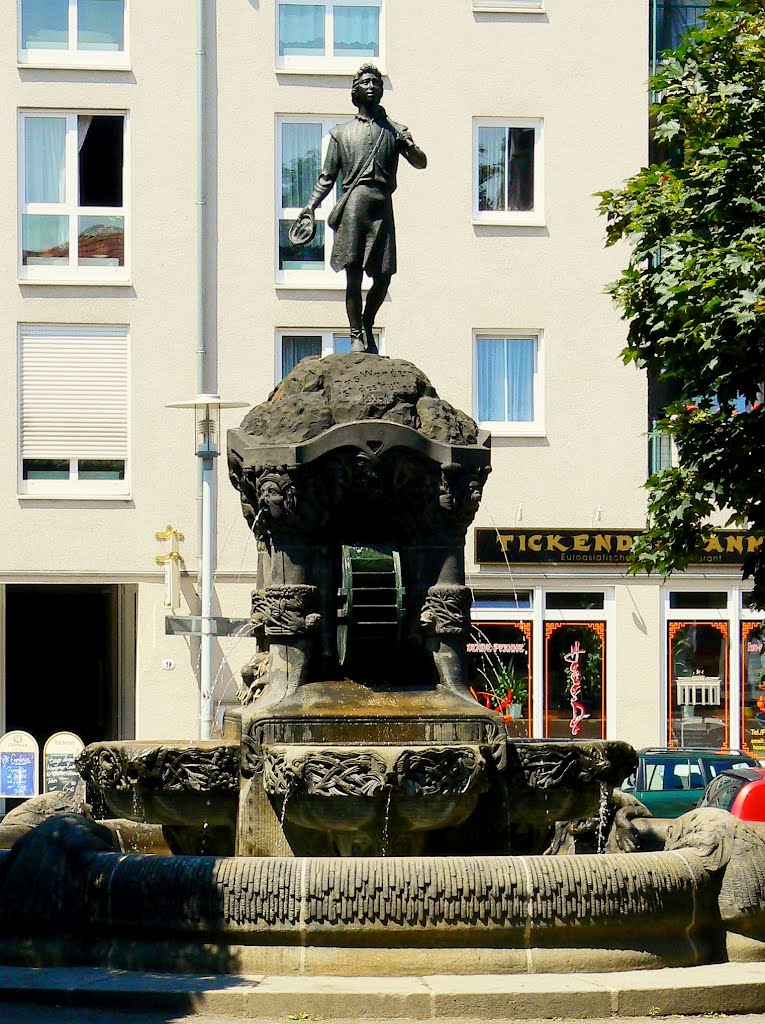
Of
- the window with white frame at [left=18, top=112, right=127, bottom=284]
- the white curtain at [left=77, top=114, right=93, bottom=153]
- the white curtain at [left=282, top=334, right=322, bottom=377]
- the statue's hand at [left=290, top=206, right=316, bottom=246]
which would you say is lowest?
the statue's hand at [left=290, top=206, right=316, bottom=246]

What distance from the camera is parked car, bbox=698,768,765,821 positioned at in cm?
2017

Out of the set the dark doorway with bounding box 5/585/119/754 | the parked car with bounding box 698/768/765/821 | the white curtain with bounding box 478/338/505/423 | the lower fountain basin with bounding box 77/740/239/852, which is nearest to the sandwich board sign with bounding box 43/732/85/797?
the parked car with bounding box 698/768/765/821

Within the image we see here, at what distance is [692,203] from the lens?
2147 cm

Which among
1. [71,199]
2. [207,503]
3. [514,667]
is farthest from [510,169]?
[207,503]

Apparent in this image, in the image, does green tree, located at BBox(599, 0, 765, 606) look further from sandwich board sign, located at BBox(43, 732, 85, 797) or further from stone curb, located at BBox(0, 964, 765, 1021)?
stone curb, located at BBox(0, 964, 765, 1021)

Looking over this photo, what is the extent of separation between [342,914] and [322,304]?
2138 cm

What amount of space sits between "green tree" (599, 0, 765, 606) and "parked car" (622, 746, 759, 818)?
2982mm

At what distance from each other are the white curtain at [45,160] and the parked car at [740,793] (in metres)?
14.9

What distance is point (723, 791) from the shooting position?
21109 mm

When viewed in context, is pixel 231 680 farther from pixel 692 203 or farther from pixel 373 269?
pixel 373 269

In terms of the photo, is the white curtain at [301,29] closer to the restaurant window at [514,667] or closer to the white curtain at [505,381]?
the white curtain at [505,381]

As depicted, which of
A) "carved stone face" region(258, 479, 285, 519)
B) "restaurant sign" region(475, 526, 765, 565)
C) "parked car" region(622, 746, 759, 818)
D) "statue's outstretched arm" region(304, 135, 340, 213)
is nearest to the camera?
"carved stone face" region(258, 479, 285, 519)

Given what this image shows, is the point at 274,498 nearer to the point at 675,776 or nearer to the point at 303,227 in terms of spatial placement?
the point at 303,227

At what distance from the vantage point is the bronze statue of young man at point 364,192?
1532 centimetres
